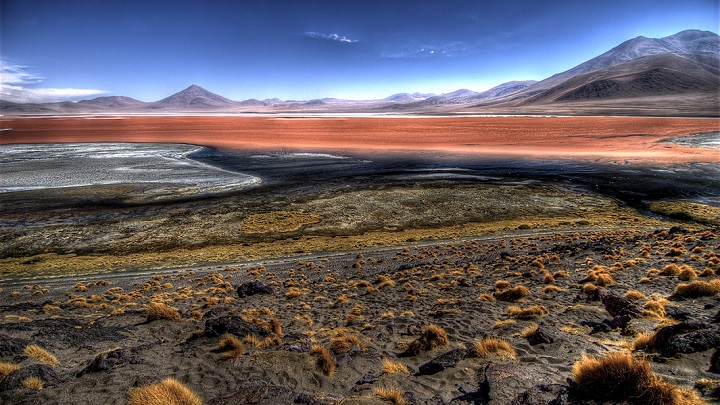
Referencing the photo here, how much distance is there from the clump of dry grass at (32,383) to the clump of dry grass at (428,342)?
6.30 m

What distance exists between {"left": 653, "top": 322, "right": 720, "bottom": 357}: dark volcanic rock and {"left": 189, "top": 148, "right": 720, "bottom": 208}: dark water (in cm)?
2600

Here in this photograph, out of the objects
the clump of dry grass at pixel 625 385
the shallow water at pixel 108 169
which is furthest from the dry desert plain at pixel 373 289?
the shallow water at pixel 108 169

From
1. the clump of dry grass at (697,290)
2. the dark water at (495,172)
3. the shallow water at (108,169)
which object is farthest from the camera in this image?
the shallow water at (108,169)

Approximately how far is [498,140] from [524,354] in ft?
203

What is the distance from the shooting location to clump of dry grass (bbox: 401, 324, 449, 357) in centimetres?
795

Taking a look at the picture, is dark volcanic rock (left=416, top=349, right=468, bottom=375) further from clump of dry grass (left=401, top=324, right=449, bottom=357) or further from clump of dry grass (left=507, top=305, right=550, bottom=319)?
clump of dry grass (left=507, top=305, right=550, bottom=319)

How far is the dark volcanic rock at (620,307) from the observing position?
28.4 ft

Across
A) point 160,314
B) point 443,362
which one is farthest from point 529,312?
point 160,314

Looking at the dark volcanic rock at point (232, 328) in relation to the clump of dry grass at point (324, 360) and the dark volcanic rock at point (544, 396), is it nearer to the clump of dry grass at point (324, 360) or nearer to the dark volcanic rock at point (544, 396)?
the clump of dry grass at point (324, 360)

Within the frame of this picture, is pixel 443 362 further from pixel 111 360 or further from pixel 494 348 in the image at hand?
pixel 111 360

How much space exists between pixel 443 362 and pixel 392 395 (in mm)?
1685

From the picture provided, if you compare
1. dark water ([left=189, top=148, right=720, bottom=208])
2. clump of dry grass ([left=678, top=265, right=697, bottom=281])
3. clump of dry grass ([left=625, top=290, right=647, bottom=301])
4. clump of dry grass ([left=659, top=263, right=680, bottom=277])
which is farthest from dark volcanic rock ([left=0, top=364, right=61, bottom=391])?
dark water ([left=189, top=148, right=720, bottom=208])

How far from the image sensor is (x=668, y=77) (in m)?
179

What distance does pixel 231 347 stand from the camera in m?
7.57
